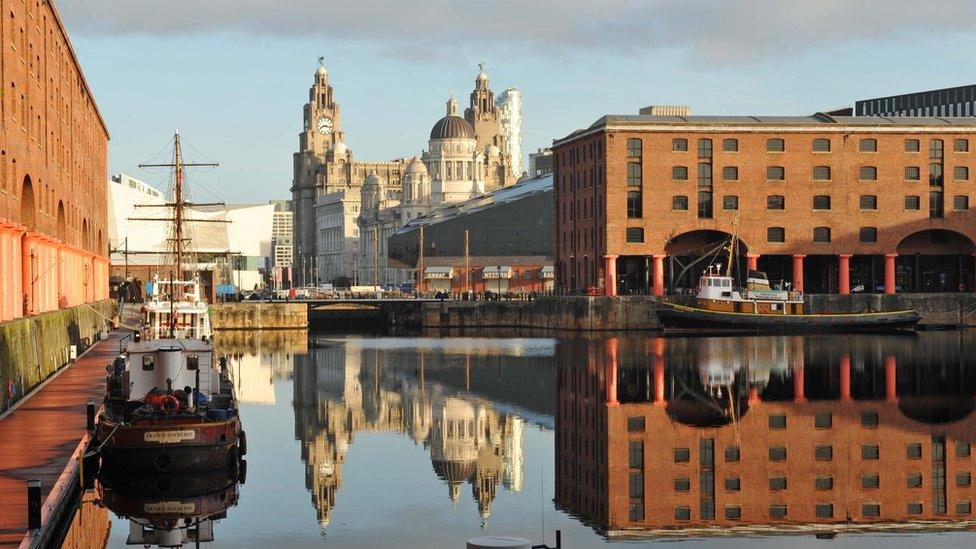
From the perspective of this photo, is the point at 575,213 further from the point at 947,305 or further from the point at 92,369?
the point at 92,369

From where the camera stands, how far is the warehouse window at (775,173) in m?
112

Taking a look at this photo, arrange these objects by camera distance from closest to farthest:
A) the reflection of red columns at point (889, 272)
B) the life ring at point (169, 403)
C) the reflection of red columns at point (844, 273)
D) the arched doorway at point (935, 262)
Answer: the life ring at point (169, 403), the reflection of red columns at point (889, 272), the reflection of red columns at point (844, 273), the arched doorway at point (935, 262)

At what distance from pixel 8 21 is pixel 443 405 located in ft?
62.6

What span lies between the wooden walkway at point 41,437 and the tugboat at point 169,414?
1.15 m

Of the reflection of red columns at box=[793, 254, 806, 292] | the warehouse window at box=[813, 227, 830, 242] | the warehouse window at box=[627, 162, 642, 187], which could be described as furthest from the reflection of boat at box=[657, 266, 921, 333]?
the warehouse window at box=[627, 162, 642, 187]

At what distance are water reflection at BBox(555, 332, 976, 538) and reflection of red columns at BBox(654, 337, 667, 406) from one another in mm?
136

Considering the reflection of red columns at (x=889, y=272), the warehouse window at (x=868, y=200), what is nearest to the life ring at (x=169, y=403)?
the warehouse window at (x=868, y=200)

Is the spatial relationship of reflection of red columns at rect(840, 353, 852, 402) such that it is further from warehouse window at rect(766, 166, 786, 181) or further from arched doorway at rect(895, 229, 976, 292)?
arched doorway at rect(895, 229, 976, 292)

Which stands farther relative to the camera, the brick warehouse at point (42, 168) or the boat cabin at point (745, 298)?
the boat cabin at point (745, 298)

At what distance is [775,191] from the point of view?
112250mm

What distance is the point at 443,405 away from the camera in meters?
54.2

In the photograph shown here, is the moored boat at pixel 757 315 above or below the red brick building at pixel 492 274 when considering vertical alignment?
below

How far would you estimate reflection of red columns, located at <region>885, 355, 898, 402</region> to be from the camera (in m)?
53.3

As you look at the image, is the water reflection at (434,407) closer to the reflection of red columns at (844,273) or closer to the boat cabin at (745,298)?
the boat cabin at (745,298)
